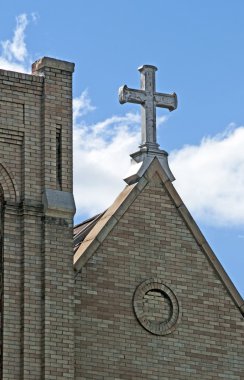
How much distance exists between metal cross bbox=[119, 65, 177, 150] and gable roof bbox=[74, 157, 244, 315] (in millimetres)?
664

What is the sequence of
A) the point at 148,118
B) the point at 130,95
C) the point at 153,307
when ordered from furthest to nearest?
the point at 148,118
the point at 130,95
the point at 153,307

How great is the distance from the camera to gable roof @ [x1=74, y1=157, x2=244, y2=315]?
3372 cm

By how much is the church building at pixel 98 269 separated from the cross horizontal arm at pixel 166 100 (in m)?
0.03

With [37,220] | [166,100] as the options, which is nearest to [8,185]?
[37,220]

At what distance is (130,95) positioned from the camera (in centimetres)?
3531

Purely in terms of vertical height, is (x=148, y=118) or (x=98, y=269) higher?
(x=148, y=118)

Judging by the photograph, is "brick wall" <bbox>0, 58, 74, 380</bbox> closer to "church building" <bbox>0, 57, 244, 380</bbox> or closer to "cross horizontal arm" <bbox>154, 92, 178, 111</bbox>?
"church building" <bbox>0, 57, 244, 380</bbox>

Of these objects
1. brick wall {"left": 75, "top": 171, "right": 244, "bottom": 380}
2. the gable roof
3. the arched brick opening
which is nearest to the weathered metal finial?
the gable roof

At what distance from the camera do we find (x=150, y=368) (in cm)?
3309

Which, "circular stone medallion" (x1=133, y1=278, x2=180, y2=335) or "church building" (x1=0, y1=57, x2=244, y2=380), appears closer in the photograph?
"church building" (x1=0, y1=57, x2=244, y2=380)

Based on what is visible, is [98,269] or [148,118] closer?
[98,269]

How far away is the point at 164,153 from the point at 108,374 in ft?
19.5

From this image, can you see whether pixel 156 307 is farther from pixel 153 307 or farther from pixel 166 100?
pixel 166 100

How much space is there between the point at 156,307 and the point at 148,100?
5216mm
